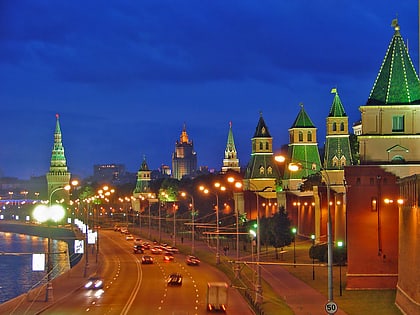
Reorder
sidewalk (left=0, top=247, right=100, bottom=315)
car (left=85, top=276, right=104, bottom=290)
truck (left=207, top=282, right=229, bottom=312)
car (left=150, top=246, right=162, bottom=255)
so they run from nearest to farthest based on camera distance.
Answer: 1. truck (left=207, top=282, right=229, bottom=312)
2. sidewalk (left=0, top=247, right=100, bottom=315)
3. car (left=85, top=276, right=104, bottom=290)
4. car (left=150, top=246, right=162, bottom=255)

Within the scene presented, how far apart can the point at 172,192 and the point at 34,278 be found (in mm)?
92504

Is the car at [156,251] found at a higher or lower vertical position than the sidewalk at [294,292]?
lower

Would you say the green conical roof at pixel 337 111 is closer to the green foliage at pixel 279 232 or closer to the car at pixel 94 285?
the green foliage at pixel 279 232

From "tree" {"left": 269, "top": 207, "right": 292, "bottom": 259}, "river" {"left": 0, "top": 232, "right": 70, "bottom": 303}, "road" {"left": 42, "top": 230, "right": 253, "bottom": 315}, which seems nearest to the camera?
"road" {"left": 42, "top": 230, "right": 253, "bottom": 315}

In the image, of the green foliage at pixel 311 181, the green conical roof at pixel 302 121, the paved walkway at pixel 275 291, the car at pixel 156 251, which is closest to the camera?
the paved walkway at pixel 275 291

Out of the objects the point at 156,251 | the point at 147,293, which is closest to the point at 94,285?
the point at 147,293

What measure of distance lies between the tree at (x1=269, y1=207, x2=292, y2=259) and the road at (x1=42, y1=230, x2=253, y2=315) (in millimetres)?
7843

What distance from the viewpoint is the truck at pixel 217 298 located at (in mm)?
47812

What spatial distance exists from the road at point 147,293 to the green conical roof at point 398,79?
16.7 meters

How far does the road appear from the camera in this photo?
48.8 metres

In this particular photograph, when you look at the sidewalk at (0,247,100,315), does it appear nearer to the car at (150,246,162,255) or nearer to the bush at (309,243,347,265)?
the bush at (309,243,347,265)

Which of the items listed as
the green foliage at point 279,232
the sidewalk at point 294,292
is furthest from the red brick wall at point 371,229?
the green foliage at point 279,232

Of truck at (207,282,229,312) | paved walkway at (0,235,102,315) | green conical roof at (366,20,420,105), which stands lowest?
paved walkway at (0,235,102,315)

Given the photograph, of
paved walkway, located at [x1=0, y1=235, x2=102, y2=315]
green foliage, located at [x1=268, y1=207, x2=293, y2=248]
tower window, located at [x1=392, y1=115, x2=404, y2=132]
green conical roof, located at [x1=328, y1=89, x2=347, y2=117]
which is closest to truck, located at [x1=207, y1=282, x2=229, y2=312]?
paved walkway, located at [x1=0, y1=235, x2=102, y2=315]
